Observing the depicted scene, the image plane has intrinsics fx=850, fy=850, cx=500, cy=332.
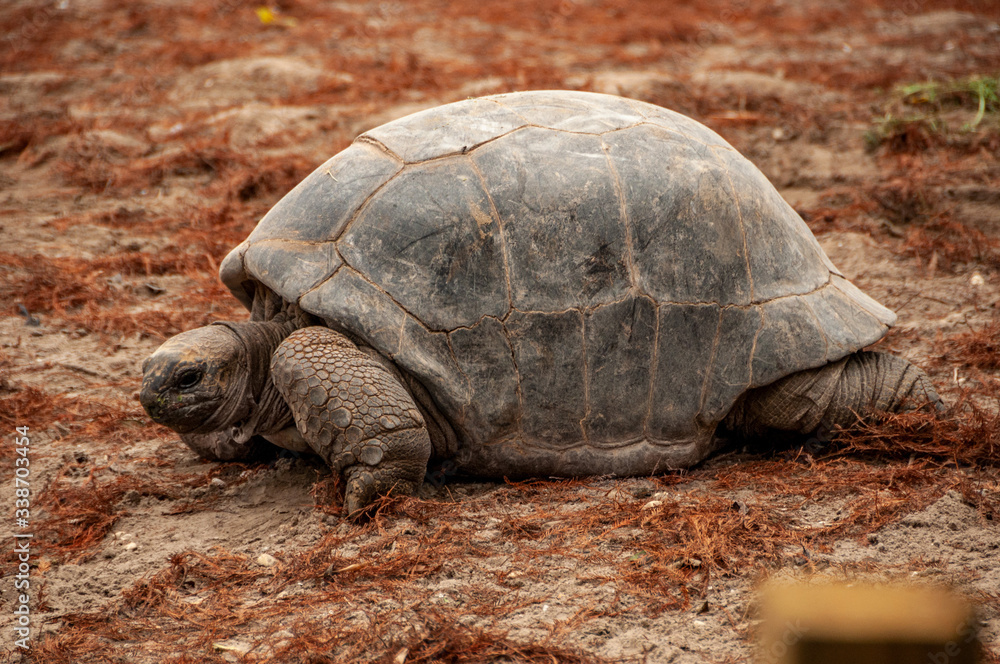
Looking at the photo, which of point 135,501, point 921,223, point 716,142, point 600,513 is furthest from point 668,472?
point 921,223

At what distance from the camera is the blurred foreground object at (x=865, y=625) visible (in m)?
1.89


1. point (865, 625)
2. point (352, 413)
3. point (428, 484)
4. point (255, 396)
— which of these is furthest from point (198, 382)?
point (865, 625)

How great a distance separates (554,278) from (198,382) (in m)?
1.48

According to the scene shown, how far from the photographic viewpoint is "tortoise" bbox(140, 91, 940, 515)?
3.31 metres

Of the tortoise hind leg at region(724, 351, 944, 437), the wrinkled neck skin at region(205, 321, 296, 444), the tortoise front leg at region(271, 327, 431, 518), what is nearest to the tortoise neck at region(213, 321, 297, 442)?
the wrinkled neck skin at region(205, 321, 296, 444)

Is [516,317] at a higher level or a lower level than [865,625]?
higher

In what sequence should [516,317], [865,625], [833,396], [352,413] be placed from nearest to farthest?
[865,625], [352,413], [516,317], [833,396]

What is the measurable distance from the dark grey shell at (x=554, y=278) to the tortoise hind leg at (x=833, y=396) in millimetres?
124

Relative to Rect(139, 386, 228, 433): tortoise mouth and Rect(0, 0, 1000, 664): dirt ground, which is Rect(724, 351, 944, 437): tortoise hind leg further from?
Rect(139, 386, 228, 433): tortoise mouth

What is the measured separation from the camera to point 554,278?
3.39 meters

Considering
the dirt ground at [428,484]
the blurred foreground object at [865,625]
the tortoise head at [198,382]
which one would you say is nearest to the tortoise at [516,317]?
the tortoise head at [198,382]

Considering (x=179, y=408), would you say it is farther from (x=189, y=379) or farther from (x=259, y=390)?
(x=259, y=390)

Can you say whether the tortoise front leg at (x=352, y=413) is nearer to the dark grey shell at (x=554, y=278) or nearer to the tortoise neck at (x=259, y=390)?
the dark grey shell at (x=554, y=278)

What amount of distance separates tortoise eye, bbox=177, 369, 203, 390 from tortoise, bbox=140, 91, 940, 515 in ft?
0.03
